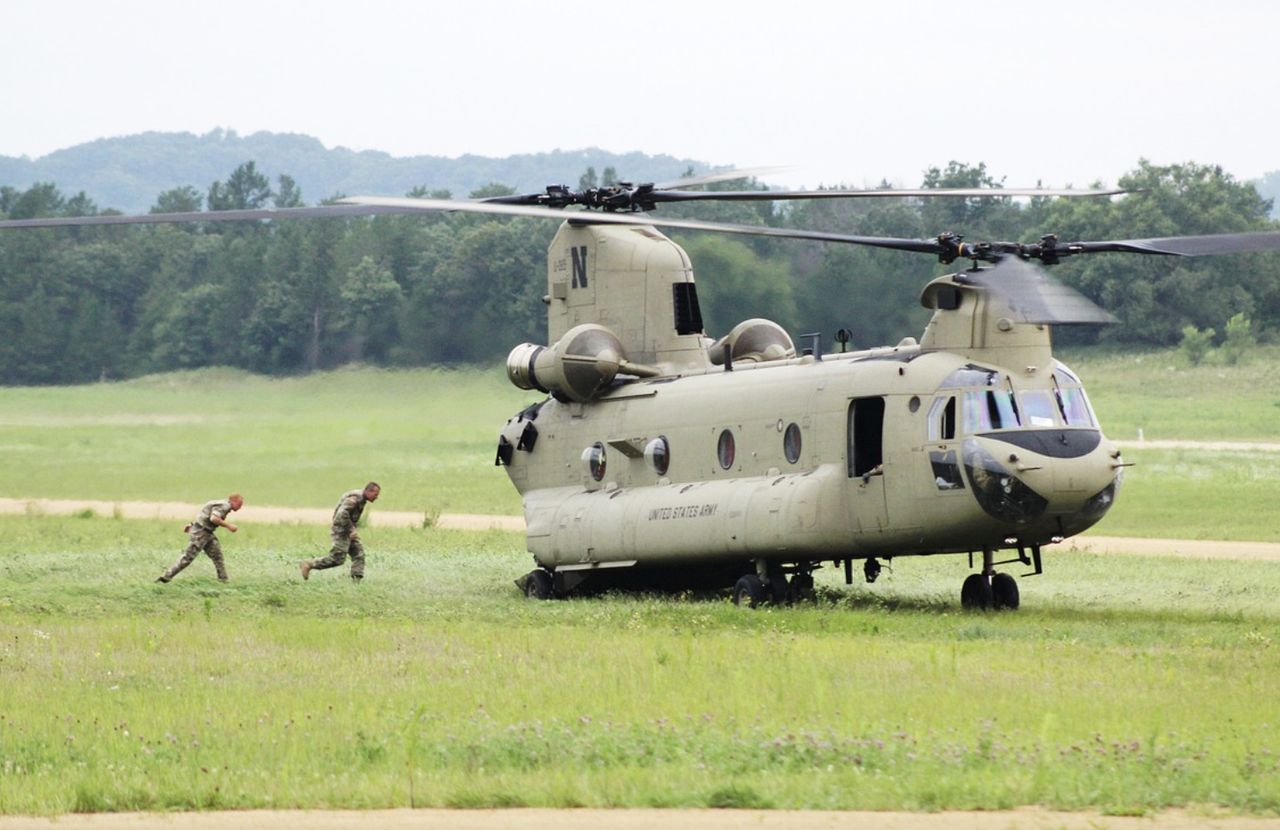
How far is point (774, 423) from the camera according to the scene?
24141 millimetres

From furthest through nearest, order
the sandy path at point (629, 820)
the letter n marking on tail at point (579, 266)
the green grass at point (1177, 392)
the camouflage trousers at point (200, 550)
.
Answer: the green grass at point (1177, 392), the letter n marking on tail at point (579, 266), the camouflage trousers at point (200, 550), the sandy path at point (629, 820)

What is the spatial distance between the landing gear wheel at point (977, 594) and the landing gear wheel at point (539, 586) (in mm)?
6037

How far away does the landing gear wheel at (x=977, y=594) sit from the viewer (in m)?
23.3

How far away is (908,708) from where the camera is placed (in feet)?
52.2

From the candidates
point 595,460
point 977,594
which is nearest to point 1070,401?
point 977,594

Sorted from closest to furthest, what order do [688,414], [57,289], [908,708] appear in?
1. [908,708]
2. [688,414]
3. [57,289]

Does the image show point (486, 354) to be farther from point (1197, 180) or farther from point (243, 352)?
point (1197, 180)

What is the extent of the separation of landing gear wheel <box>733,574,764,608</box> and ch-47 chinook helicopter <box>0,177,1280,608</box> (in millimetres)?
34

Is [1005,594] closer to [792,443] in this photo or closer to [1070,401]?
[1070,401]

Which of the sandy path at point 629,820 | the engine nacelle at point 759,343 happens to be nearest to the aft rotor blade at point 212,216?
the engine nacelle at point 759,343

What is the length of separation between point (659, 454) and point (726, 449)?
1297 millimetres

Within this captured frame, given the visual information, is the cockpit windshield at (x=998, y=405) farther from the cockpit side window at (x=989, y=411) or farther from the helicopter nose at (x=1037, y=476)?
the helicopter nose at (x=1037, y=476)

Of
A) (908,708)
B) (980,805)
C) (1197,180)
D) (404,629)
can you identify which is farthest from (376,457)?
(980,805)

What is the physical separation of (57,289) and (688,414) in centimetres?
4618
